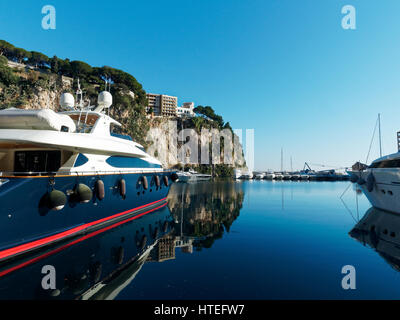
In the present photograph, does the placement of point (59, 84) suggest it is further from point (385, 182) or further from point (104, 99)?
point (385, 182)

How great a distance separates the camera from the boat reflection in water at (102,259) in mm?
5844

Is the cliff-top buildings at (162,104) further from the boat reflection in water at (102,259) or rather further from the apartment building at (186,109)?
the boat reflection in water at (102,259)

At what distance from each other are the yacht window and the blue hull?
215cm

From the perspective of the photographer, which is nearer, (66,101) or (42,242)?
(42,242)

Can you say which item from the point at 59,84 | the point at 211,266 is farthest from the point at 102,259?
the point at 59,84

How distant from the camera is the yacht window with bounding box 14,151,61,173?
10.4 meters

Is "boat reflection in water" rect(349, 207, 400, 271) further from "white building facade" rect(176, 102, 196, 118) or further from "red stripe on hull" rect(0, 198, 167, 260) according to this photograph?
"white building facade" rect(176, 102, 196, 118)

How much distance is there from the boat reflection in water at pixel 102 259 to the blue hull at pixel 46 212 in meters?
0.44

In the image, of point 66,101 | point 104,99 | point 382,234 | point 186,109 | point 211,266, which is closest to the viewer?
point 211,266

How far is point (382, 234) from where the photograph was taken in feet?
39.0

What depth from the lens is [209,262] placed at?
25.6ft

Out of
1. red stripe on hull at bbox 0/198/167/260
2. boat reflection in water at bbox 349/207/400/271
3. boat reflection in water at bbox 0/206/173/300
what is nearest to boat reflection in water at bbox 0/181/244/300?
boat reflection in water at bbox 0/206/173/300

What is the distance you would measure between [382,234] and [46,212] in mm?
17677

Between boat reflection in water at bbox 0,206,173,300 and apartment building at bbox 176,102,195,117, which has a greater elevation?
apartment building at bbox 176,102,195,117
